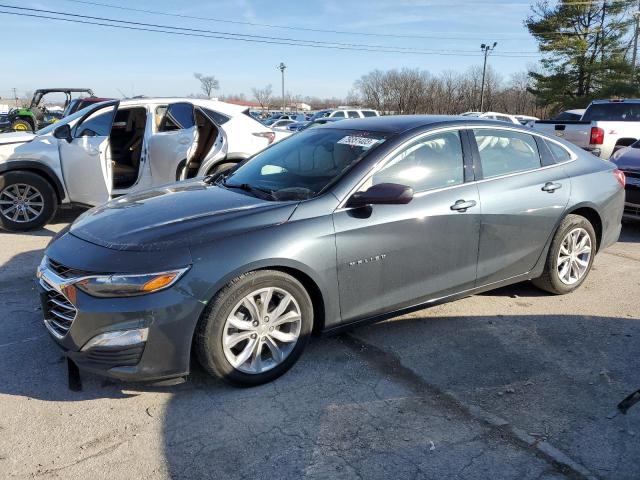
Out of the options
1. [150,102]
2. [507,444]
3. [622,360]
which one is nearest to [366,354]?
[507,444]

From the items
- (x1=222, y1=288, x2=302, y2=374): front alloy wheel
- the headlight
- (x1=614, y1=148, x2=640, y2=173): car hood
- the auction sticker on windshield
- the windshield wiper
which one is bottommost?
(x1=222, y1=288, x2=302, y2=374): front alloy wheel

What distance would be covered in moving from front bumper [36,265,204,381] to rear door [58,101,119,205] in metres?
4.45

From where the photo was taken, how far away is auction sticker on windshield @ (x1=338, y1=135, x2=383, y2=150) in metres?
3.83

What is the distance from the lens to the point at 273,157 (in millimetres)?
4430

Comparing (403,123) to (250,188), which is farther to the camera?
(403,123)

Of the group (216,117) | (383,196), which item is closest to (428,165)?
(383,196)

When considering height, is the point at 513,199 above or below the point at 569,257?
above

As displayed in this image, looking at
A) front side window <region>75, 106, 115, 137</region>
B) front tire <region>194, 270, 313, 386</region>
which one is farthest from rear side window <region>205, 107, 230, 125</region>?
front tire <region>194, 270, 313, 386</region>

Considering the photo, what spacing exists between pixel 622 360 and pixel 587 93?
129ft

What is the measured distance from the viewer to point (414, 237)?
3.65m

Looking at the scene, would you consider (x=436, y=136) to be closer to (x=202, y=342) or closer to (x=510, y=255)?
(x=510, y=255)

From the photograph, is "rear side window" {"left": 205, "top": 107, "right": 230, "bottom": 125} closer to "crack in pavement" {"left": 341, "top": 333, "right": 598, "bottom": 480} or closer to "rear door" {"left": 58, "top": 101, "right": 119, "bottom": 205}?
"rear door" {"left": 58, "top": 101, "right": 119, "bottom": 205}

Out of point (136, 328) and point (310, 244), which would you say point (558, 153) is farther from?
point (136, 328)

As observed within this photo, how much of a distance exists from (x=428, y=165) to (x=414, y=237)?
59 centimetres
